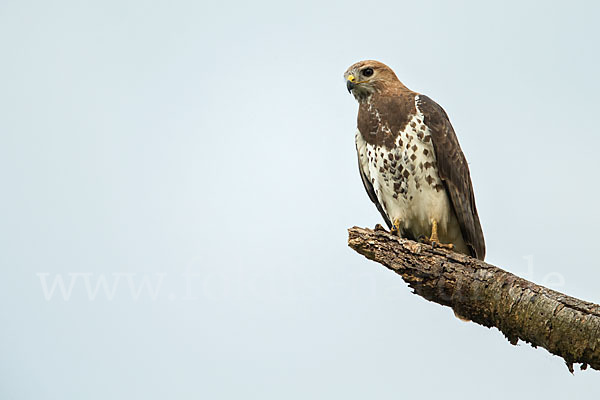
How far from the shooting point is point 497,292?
615cm

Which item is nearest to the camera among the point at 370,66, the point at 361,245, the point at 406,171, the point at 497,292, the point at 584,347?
the point at 584,347

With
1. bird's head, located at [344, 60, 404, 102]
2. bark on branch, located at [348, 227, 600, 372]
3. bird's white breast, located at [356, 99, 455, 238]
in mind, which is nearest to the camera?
bark on branch, located at [348, 227, 600, 372]

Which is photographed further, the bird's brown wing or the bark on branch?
the bird's brown wing

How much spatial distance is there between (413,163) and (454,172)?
0.53m

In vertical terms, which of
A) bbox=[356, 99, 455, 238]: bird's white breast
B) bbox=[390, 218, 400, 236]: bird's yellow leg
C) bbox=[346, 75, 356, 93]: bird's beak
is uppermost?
bbox=[346, 75, 356, 93]: bird's beak

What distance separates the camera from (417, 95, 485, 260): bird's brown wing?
8.25 meters

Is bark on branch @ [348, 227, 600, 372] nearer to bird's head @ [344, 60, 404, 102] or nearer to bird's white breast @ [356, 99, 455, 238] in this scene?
bird's white breast @ [356, 99, 455, 238]

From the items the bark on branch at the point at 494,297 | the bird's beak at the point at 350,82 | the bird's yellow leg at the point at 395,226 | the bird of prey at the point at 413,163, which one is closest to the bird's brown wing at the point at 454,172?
the bird of prey at the point at 413,163

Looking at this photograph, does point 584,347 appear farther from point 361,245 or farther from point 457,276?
point 361,245

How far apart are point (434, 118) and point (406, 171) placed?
27.7 inches

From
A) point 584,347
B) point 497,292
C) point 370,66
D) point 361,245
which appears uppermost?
point 370,66

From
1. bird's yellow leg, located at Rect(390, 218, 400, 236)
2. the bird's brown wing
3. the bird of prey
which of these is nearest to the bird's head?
the bird of prey

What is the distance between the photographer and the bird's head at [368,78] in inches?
351

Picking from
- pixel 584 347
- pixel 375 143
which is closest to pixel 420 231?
pixel 375 143
